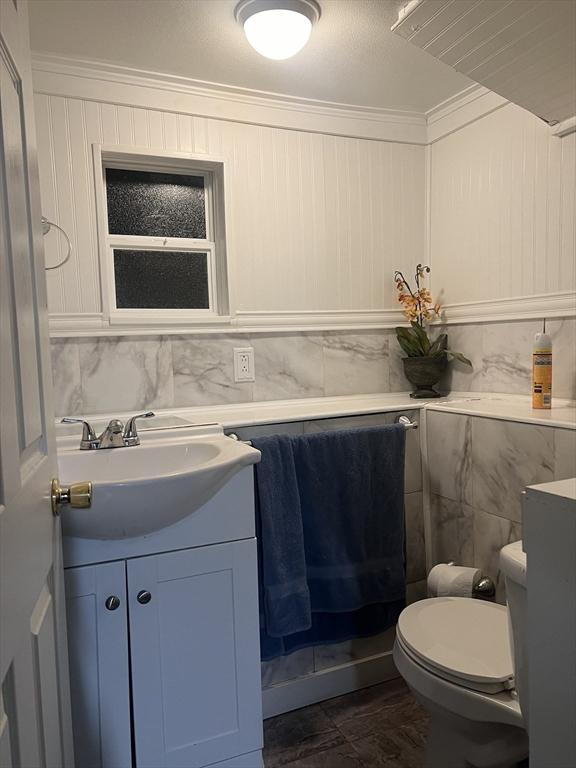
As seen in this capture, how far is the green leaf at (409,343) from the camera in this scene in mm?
2186

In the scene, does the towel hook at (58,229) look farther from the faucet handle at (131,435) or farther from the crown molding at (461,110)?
the crown molding at (461,110)

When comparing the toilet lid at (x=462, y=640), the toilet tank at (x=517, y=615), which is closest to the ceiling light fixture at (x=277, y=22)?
the toilet tank at (x=517, y=615)

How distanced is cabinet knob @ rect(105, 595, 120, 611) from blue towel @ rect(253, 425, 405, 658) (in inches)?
18.1

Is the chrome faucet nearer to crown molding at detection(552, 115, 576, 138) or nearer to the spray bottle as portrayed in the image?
the spray bottle

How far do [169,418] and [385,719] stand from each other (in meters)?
1.18

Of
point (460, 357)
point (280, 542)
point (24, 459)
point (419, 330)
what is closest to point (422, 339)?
point (419, 330)

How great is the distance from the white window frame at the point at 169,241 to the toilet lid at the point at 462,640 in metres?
1.18

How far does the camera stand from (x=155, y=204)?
1.93 m

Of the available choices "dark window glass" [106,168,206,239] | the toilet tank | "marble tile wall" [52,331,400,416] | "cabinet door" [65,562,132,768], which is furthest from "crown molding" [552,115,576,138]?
"cabinet door" [65,562,132,768]

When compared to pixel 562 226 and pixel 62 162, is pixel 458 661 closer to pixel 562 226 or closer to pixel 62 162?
pixel 562 226

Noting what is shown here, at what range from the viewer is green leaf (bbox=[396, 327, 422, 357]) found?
2186 mm

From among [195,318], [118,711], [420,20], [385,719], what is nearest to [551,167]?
[420,20]

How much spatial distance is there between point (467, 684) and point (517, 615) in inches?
13.6

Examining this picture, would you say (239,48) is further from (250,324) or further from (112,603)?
(112,603)
